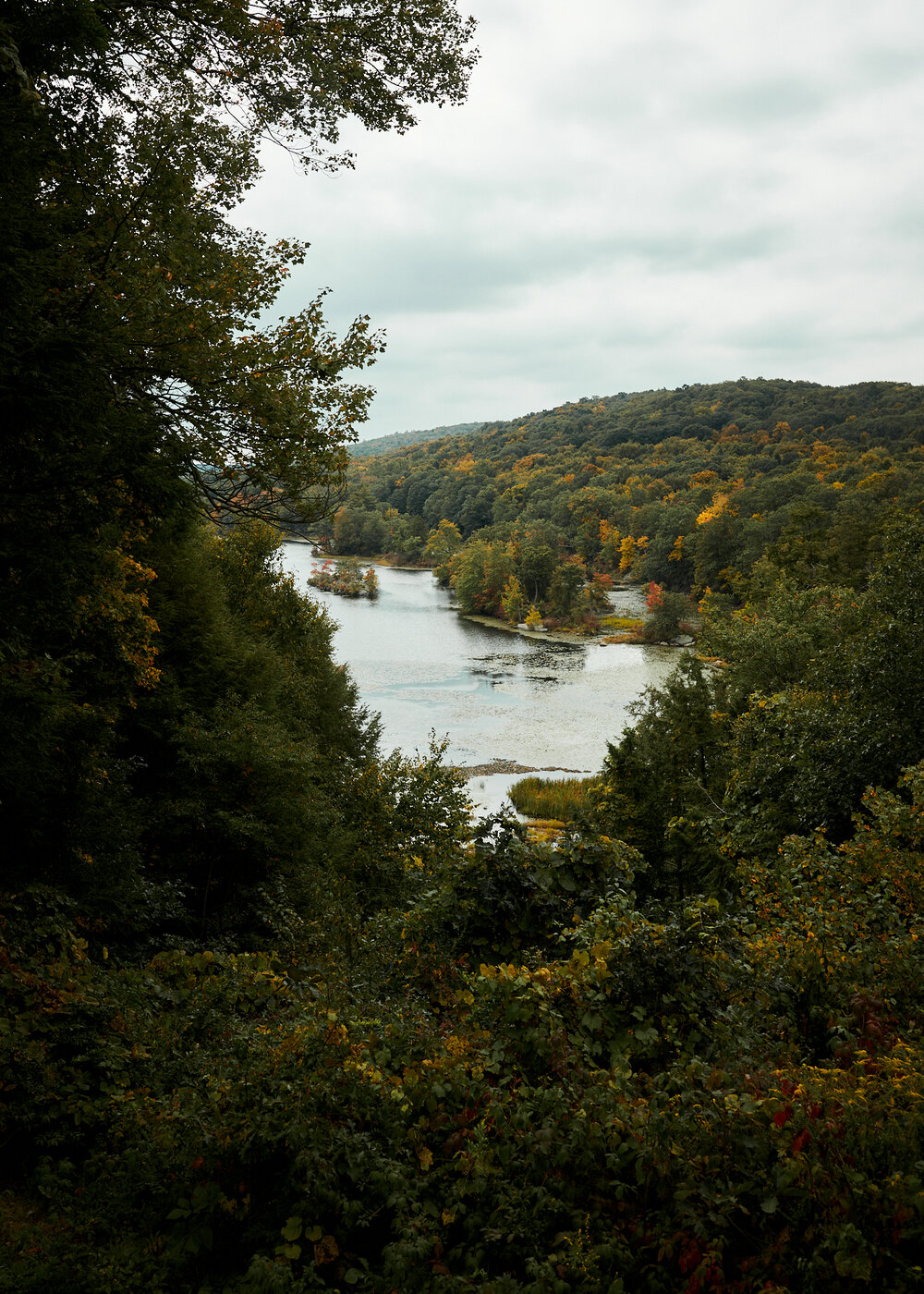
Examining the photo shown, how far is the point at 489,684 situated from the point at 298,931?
3281 centimetres

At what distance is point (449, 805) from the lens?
14.3m

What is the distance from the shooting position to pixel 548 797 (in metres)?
24.2

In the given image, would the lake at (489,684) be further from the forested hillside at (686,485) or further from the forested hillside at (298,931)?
the forested hillside at (298,931)

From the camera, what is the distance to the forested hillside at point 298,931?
2.81m

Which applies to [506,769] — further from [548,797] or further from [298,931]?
[298,931]

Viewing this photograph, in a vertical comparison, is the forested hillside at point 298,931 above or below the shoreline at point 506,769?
above

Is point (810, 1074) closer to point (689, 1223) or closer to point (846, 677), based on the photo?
point (689, 1223)

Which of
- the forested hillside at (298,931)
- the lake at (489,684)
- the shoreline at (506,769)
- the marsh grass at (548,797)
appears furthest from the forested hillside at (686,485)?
the forested hillside at (298,931)

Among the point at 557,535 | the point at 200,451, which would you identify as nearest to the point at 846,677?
the point at 200,451

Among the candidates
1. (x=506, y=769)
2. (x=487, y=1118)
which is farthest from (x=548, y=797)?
(x=487, y=1118)

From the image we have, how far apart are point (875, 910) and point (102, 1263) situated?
5232mm

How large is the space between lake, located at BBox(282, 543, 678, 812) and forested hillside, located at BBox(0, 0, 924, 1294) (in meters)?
14.1

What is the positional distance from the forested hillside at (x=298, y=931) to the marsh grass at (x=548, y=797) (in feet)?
38.8

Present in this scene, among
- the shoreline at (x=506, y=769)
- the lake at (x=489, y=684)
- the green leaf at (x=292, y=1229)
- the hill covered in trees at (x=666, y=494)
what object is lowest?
the shoreline at (x=506, y=769)
